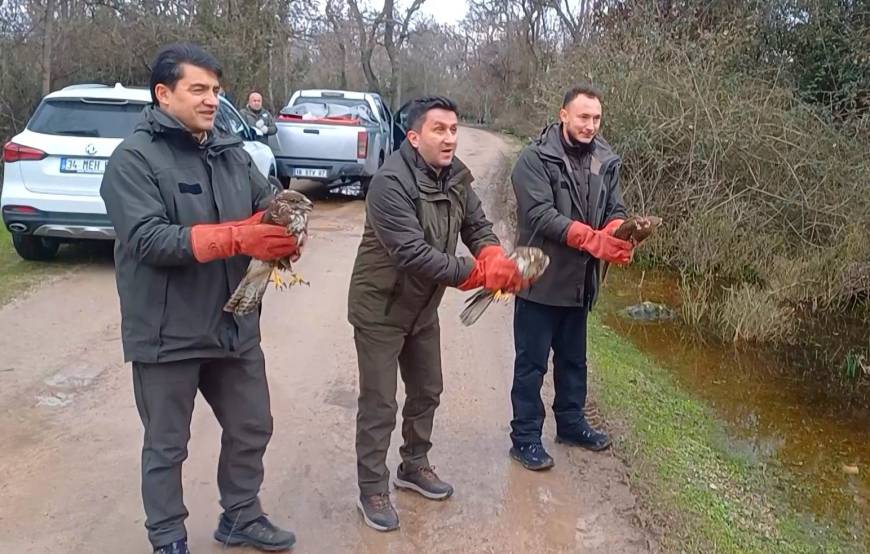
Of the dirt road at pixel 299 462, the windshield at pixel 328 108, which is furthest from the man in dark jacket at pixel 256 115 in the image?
the dirt road at pixel 299 462

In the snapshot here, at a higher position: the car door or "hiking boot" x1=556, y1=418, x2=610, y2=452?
the car door

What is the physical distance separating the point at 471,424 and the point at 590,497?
1.10 m

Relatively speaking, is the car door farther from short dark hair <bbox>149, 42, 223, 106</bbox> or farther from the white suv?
short dark hair <bbox>149, 42, 223, 106</bbox>

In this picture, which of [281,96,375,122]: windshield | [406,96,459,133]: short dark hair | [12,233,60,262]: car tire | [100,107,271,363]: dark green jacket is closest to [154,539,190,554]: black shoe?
[100,107,271,363]: dark green jacket

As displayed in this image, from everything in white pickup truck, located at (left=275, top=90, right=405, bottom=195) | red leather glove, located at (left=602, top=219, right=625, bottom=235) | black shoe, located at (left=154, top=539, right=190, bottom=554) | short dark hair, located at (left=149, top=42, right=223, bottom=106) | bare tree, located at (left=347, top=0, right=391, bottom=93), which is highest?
bare tree, located at (left=347, top=0, right=391, bottom=93)

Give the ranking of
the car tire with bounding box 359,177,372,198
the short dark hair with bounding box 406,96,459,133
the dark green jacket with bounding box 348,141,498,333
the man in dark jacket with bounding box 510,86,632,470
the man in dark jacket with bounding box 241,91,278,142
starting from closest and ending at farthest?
the dark green jacket with bounding box 348,141,498,333 → the short dark hair with bounding box 406,96,459,133 → the man in dark jacket with bounding box 510,86,632,470 → the man in dark jacket with bounding box 241,91,278,142 → the car tire with bounding box 359,177,372,198

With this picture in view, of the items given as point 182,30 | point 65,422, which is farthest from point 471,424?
point 182,30

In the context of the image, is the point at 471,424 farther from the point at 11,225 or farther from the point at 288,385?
the point at 11,225

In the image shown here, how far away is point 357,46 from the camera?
40.3 m

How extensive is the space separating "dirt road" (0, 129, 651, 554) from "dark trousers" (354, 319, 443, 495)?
0.31m

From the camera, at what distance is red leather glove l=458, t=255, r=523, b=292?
3.64m

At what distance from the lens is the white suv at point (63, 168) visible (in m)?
7.96

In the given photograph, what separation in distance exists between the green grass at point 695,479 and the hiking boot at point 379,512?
4.17 ft

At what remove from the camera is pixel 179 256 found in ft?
9.66
